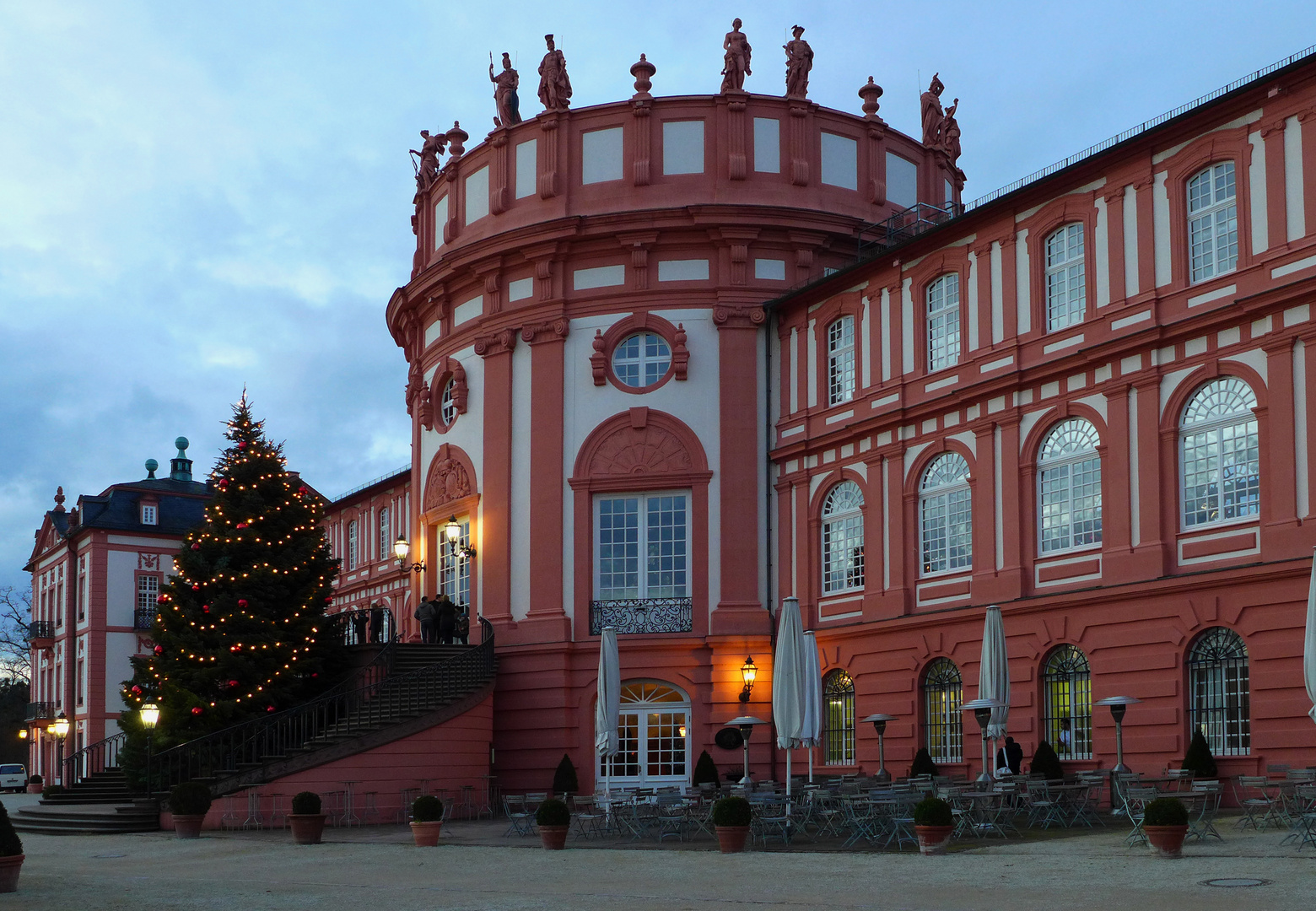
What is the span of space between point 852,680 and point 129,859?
14.1 metres

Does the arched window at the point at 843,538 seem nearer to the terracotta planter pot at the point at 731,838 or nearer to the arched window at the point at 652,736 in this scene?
the arched window at the point at 652,736

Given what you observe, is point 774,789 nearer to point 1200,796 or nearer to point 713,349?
point 1200,796

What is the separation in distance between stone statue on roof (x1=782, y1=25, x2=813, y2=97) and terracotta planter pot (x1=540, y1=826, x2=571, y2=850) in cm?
1880

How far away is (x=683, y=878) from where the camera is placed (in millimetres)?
18328

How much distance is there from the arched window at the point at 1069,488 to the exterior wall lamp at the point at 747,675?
7.60 m

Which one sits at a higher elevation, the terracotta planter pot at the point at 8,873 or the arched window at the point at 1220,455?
the arched window at the point at 1220,455

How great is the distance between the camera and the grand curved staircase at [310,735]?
29.8 m

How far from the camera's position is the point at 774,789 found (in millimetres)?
25703

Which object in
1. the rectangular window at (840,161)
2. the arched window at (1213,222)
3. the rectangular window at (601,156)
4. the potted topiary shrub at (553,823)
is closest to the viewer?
the potted topiary shrub at (553,823)

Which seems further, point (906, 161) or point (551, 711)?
point (906, 161)

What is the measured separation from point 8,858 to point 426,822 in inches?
273

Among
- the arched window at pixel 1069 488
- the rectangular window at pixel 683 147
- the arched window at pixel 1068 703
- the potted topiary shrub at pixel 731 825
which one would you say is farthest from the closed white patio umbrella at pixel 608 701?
the rectangular window at pixel 683 147

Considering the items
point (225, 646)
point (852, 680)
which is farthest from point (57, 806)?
point (852, 680)

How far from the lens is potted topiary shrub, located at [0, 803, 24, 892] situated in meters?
18.2
